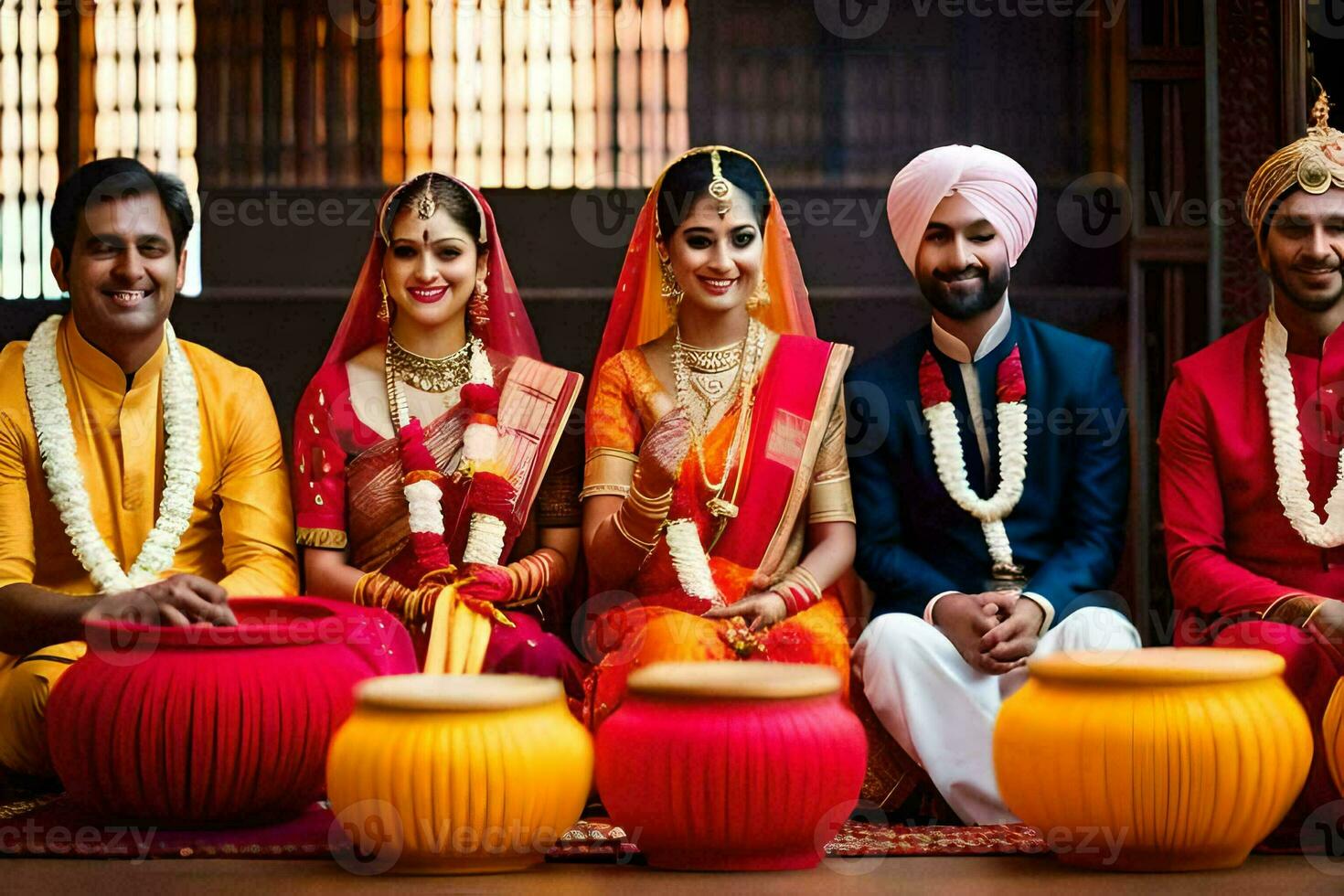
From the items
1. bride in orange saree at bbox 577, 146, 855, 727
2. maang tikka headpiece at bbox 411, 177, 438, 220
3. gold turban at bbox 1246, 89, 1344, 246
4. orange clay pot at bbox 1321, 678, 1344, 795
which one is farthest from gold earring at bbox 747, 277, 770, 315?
orange clay pot at bbox 1321, 678, 1344, 795

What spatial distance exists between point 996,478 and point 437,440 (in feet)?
3.95

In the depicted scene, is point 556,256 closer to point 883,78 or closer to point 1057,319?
point 883,78

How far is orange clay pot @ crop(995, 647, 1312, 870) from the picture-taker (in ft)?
8.85

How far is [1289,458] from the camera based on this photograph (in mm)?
3602

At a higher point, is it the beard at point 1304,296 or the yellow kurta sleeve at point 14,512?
the beard at point 1304,296

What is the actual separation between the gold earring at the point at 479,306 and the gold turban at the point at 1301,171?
1665 millimetres

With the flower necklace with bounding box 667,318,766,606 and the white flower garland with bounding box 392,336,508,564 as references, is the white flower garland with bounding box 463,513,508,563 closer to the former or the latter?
the white flower garland with bounding box 392,336,508,564

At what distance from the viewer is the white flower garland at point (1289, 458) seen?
11.6 feet

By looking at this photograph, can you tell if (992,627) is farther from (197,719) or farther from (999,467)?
(197,719)

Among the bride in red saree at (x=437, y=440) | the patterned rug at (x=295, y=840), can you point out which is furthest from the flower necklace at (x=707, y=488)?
the patterned rug at (x=295, y=840)

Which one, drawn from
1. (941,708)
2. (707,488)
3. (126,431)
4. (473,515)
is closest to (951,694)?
(941,708)

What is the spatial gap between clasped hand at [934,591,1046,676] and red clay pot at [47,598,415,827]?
1.21 metres

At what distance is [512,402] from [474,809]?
4.46 ft

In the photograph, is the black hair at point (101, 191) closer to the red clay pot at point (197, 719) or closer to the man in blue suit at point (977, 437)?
the red clay pot at point (197, 719)
